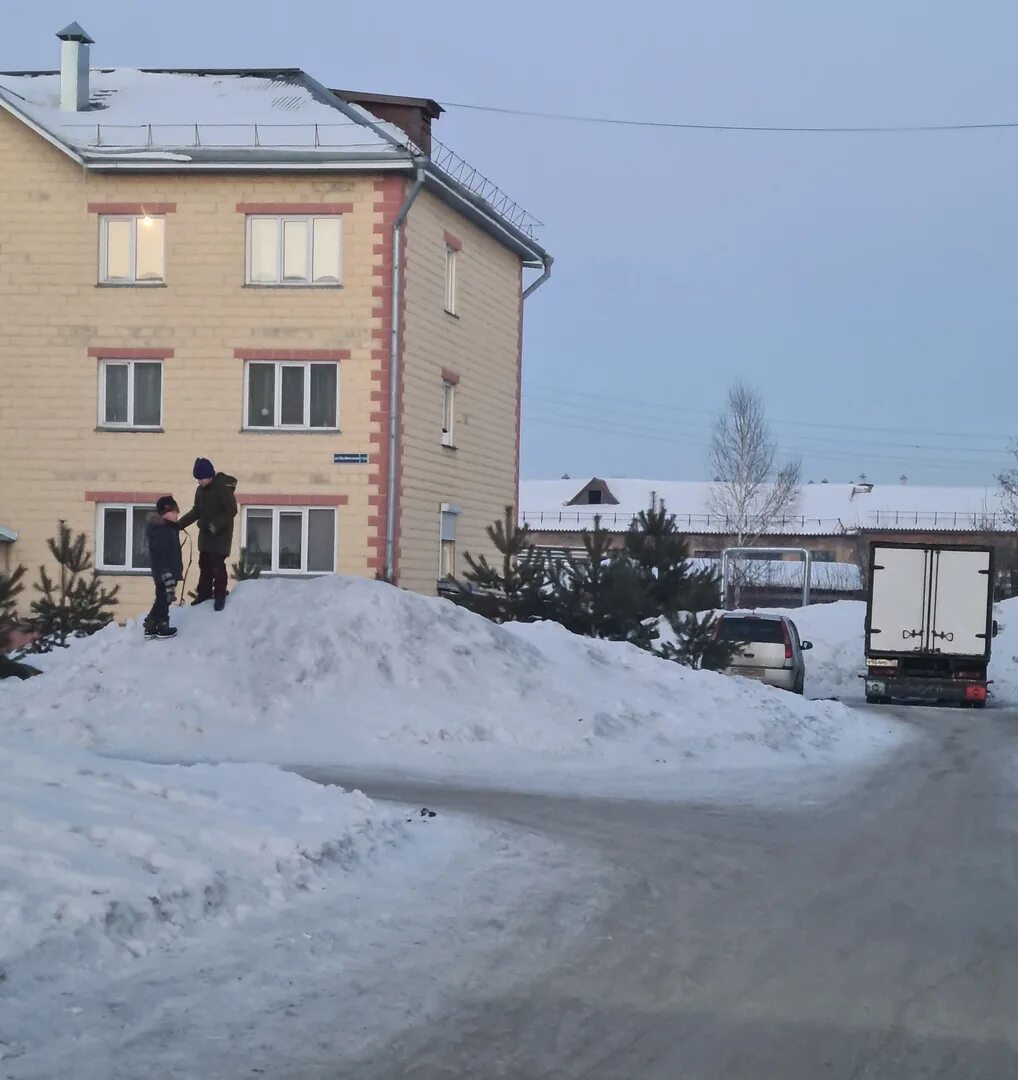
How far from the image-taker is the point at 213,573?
1702cm

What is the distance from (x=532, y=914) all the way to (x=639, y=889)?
3.23ft

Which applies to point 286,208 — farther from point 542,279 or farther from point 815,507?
point 815,507

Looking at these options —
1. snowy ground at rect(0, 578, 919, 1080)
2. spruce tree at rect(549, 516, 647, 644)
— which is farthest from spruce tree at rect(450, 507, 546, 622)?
snowy ground at rect(0, 578, 919, 1080)

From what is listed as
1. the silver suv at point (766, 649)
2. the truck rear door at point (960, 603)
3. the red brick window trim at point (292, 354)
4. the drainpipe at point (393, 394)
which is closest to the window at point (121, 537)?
the red brick window trim at point (292, 354)

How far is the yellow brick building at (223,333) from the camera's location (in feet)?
97.6

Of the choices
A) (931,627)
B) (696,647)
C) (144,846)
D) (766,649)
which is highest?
(144,846)

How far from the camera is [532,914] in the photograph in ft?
25.5

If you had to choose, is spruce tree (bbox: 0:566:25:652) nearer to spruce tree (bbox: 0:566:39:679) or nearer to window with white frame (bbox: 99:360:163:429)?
spruce tree (bbox: 0:566:39:679)

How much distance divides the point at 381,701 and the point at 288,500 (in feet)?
49.3

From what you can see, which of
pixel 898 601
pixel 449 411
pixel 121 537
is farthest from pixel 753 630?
pixel 121 537

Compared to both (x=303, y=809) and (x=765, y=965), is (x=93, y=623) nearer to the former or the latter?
(x=303, y=809)

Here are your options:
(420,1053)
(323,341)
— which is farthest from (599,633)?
(420,1053)

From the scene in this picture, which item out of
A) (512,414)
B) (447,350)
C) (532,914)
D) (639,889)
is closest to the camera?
(532,914)

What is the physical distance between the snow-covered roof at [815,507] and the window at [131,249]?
176 ft
